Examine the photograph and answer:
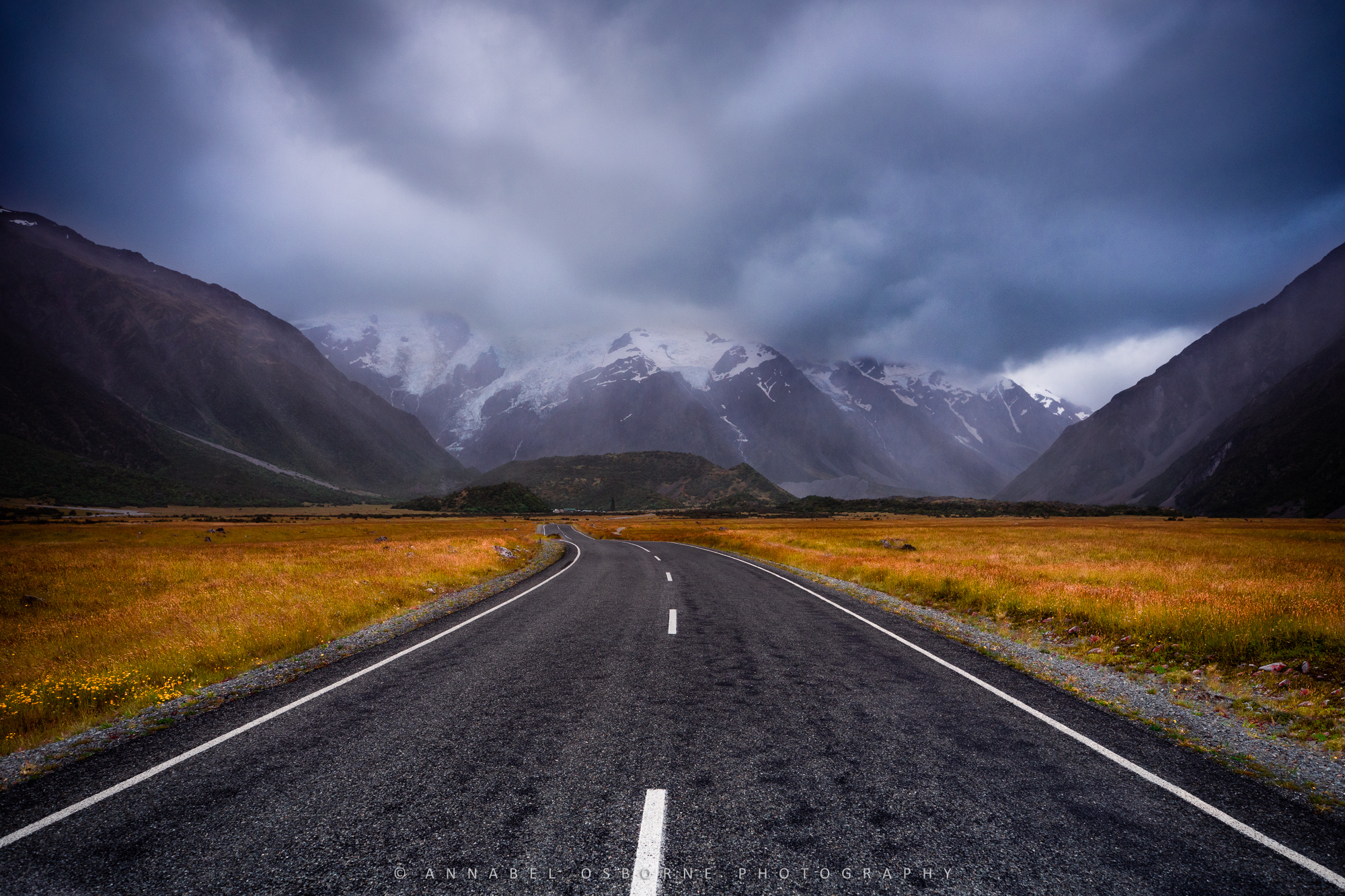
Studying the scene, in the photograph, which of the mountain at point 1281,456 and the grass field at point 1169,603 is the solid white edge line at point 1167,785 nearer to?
the grass field at point 1169,603

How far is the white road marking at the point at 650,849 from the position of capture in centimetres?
300

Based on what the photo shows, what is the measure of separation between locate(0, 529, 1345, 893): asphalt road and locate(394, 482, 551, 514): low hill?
131587 mm

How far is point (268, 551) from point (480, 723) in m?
31.0

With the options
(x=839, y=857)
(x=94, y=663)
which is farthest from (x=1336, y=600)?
(x=94, y=663)

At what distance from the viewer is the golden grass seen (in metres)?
9.20

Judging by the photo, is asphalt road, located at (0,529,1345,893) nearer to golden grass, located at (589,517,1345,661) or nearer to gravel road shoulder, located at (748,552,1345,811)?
gravel road shoulder, located at (748,552,1345,811)

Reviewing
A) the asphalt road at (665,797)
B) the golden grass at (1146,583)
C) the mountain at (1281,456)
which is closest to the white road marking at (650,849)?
the asphalt road at (665,797)

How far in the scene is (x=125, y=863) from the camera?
10.8ft

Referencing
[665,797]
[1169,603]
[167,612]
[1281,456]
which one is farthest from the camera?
[1281,456]

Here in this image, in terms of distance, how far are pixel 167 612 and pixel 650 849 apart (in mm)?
14179

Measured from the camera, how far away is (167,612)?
11789mm

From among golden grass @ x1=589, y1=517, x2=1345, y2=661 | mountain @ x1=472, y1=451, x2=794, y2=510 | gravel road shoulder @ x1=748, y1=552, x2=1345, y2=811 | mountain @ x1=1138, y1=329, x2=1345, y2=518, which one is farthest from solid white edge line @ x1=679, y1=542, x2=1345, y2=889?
mountain @ x1=1138, y1=329, x2=1345, y2=518

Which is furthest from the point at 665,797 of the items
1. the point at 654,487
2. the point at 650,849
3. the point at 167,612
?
the point at 654,487

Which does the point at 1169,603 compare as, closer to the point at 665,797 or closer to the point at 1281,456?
the point at 665,797
